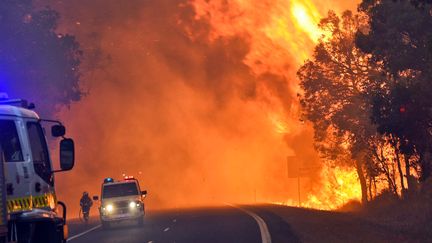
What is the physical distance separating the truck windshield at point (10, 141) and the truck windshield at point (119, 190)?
1006 inches

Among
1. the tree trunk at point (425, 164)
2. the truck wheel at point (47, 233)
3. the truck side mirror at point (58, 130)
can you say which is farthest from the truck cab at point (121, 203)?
the truck wheel at point (47, 233)

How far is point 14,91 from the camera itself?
52812 millimetres

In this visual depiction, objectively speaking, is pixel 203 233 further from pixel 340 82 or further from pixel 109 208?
pixel 340 82

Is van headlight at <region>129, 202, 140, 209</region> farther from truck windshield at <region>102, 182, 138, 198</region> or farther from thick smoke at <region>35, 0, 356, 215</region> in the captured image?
thick smoke at <region>35, 0, 356, 215</region>

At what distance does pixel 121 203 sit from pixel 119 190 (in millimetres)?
1041

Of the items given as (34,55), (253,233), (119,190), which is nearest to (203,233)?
(253,233)

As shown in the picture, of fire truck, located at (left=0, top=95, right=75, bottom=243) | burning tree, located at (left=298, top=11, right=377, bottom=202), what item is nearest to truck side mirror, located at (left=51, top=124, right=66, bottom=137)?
fire truck, located at (left=0, top=95, right=75, bottom=243)

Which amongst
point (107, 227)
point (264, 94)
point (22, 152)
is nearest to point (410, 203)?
point (107, 227)

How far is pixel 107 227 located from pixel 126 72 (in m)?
89.2

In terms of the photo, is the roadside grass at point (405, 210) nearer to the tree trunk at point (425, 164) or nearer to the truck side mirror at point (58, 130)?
the tree trunk at point (425, 164)

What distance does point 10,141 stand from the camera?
11133 mm

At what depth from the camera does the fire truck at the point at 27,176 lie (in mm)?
10516

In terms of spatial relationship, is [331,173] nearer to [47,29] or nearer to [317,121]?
[317,121]

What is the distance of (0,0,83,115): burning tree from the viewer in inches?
1976
